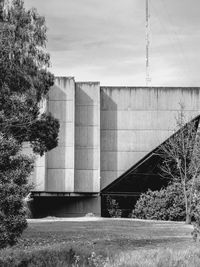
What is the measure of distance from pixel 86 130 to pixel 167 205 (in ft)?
29.8

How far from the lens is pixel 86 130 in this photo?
4534 cm

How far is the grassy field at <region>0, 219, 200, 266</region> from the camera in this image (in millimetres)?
13938

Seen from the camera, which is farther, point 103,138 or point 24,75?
point 103,138

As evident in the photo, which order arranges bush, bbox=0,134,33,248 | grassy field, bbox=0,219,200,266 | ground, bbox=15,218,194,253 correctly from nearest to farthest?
grassy field, bbox=0,219,200,266 → bush, bbox=0,134,33,248 → ground, bbox=15,218,194,253

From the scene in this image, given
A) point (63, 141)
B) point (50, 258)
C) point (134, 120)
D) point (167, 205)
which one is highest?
point (134, 120)

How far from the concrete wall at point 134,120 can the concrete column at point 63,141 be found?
2592 millimetres

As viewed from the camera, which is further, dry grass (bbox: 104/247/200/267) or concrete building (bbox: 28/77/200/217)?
concrete building (bbox: 28/77/200/217)

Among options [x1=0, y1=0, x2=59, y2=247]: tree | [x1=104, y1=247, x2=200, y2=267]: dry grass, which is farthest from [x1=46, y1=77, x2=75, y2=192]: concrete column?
[x1=104, y1=247, x2=200, y2=267]: dry grass

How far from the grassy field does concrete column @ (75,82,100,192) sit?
18.6 m

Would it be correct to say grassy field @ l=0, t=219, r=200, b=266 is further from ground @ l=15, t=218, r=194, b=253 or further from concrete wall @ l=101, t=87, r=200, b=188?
concrete wall @ l=101, t=87, r=200, b=188

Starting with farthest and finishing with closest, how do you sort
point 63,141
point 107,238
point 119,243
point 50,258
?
point 63,141 → point 107,238 → point 119,243 → point 50,258

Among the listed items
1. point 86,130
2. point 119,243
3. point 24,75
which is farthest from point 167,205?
point 119,243

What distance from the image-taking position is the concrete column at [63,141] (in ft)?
146

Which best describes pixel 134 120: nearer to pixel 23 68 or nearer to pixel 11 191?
pixel 23 68
